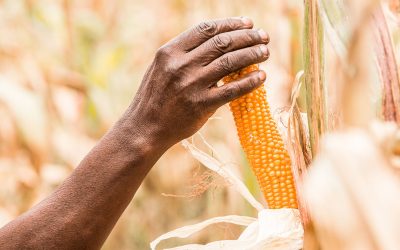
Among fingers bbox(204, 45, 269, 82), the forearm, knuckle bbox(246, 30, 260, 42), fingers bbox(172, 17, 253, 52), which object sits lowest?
the forearm

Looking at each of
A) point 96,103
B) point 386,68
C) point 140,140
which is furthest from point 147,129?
point 96,103

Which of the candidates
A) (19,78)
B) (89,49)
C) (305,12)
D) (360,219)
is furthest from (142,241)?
(360,219)

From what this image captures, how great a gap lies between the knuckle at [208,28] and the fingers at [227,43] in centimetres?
1

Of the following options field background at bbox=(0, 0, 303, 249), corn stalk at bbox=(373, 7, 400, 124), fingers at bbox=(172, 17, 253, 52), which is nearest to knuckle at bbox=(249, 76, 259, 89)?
fingers at bbox=(172, 17, 253, 52)

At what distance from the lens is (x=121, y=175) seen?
1.18 metres

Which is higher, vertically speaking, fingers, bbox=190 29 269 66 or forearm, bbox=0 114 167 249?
fingers, bbox=190 29 269 66

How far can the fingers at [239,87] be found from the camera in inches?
40.9

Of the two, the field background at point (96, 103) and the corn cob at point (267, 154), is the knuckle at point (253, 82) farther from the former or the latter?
the field background at point (96, 103)

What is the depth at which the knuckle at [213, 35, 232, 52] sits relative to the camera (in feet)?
3.61

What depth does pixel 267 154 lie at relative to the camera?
1008 mm

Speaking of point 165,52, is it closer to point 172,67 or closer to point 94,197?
point 172,67

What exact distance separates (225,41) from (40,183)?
4.47ft

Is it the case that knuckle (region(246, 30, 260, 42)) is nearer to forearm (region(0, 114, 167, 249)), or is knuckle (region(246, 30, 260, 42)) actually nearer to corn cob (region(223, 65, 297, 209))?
corn cob (region(223, 65, 297, 209))

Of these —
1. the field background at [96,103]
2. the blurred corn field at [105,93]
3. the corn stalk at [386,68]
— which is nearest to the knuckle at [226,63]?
the blurred corn field at [105,93]
